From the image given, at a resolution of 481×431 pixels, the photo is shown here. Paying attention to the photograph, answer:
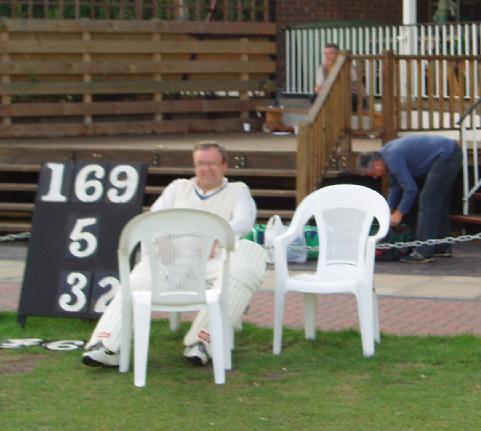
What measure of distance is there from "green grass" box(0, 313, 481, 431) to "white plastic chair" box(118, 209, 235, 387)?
0.23m

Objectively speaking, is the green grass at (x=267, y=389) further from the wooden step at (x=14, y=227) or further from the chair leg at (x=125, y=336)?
the wooden step at (x=14, y=227)

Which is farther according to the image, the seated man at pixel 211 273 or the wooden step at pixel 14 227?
the wooden step at pixel 14 227

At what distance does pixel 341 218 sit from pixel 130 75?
9.99 meters

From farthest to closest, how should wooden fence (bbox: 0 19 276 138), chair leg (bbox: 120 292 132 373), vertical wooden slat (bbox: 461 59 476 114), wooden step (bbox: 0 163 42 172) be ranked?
1. wooden fence (bbox: 0 19 276 138)
2. wooden step (bbox: 0 163 42 172)
3. vertical wooden slat (bbox: 461 59 476 114)
4. chair leg (bbox: 120 292 132 373)

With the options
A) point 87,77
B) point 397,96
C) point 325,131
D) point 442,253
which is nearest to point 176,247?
point 442,253

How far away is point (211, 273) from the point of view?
7.86 metres

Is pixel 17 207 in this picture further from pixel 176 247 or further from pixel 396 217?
pixel 176 247

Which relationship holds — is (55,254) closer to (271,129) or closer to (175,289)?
(175,289)

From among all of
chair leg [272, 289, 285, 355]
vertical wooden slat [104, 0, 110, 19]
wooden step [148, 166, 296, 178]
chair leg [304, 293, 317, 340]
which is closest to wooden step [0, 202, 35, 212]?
wooden step [148, 166, 296, 178]

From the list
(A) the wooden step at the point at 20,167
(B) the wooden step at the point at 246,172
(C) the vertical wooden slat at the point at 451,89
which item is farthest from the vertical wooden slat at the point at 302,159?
(A) the wooden step at the point at 20,167

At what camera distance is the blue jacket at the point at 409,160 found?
1192 cm

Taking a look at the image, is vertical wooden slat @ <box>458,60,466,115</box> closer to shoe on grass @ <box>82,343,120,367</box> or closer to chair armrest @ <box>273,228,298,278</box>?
chair armrest @ <box>273,228,298,278</box>

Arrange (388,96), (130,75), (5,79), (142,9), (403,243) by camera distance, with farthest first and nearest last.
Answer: (142,9) < (130,75) < (5,79) < (388,96) < (403,243)

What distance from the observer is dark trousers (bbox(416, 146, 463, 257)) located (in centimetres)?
1222
